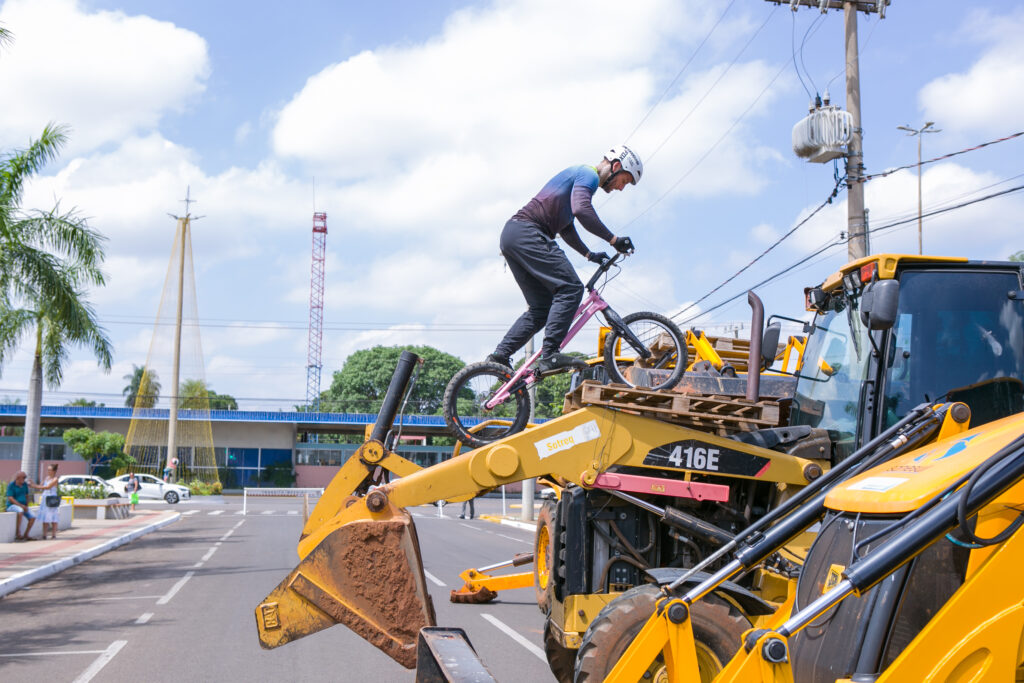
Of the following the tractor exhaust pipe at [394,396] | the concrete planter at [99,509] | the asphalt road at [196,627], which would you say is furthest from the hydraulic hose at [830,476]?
the concrete planter at [99,509]

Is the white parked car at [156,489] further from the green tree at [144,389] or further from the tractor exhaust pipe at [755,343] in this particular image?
the tractor exhaust pipe at [755,343]

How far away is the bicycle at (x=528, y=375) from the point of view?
6.63m

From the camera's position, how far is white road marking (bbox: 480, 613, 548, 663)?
8.99 metres

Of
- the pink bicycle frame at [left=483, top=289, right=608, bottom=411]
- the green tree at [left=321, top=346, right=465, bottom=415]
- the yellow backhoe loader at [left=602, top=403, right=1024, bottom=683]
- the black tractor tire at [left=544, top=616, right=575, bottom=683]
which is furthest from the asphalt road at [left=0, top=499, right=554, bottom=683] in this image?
the green tree at [left=321, top=346, right=465, bottom=415]

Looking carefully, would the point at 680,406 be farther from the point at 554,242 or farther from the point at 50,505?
the point at 50,505

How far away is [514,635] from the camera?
32.8 feet

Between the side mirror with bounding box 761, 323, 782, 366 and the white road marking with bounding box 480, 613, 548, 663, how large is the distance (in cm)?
357

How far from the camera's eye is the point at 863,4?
16.4 m

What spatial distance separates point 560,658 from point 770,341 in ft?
9.17

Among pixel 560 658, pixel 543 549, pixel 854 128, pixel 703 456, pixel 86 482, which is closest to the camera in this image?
pixel 703 456

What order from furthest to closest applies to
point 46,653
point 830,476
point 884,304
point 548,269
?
point 46,653 → point 548,269 → point 884,304 → point 830,476

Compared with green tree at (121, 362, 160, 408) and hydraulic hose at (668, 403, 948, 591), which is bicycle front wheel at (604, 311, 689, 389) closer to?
hydraulic hose at (668, 403, 948, 591)

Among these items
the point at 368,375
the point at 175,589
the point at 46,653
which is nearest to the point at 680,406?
the point at 46,653

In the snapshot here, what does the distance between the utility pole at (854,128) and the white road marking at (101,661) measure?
38.6 feet
